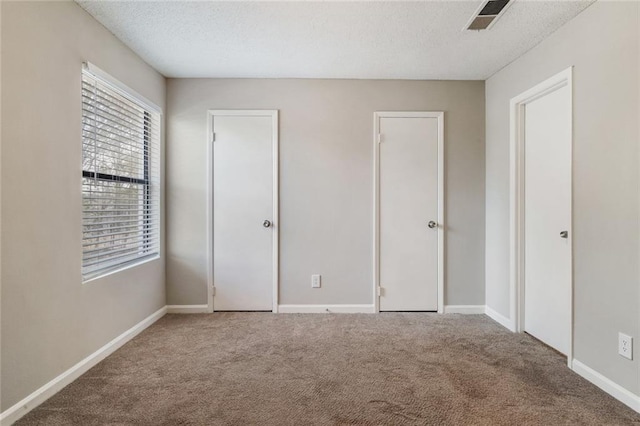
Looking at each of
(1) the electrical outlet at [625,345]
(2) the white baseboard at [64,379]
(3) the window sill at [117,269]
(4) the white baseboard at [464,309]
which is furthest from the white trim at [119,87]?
(1) the electrical outlet at [625,345]

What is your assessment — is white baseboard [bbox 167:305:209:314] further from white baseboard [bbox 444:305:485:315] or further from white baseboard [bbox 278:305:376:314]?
white baseboard [bbox 444:305:485:315]

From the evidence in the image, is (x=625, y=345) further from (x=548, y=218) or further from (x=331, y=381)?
(x=331, y=381)

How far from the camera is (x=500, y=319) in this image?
293 centimetres

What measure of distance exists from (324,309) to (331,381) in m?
1.23

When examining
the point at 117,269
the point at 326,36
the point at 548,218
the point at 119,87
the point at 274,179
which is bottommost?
the point at 117,269

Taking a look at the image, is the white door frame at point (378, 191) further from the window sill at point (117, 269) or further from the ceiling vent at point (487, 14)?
the window sill at point (117, 269)

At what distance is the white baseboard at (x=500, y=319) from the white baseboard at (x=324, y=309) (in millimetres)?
1142

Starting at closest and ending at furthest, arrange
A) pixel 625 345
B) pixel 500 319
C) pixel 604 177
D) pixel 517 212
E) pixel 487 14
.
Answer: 1. pixel 625 345
2. pixel 604 177
3. pixel 487 14
4. pixel 517 212
5. pixel 500 319

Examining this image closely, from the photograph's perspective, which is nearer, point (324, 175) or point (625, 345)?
point (625, 345)

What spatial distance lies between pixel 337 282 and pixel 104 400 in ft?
6.66

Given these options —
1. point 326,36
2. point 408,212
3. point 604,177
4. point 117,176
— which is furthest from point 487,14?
point 117,176

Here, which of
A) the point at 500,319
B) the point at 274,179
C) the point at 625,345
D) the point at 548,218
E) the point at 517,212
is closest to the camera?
the point at 625,345

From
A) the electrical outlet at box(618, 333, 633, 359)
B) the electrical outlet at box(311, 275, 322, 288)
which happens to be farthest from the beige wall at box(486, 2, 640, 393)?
the electrical outlet at box(311, 275, 322, 288)

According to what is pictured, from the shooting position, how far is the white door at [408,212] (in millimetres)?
3160
